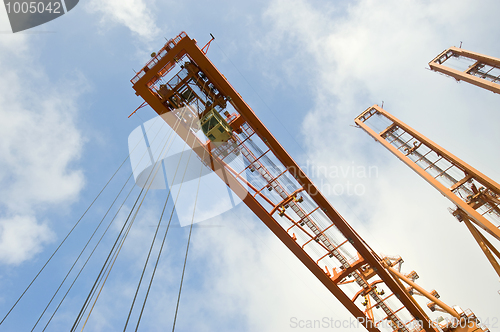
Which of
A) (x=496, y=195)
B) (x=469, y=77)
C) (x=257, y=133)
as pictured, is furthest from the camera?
(x=469, y=77)

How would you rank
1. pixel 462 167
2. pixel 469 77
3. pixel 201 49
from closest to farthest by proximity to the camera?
1. pixel 201 49
2. pixel 462 167
3. pixel 469 77

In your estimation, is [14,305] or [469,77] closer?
[14,305]

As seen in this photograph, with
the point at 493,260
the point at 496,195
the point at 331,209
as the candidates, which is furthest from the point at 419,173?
the point at 331,209

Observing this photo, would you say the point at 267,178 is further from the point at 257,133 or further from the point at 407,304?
the point at 407,304

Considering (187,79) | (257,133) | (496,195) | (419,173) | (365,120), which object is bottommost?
(496,195)

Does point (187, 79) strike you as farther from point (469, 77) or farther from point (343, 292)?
point (469, 77)

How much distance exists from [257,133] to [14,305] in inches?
303

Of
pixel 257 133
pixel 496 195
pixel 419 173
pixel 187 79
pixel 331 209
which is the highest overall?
pixel 187 79

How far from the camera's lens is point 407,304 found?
1111 centimetres

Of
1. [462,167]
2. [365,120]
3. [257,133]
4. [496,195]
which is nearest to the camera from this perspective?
[257,133]

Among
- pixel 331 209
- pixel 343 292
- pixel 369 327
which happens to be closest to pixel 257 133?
pixel 331 209

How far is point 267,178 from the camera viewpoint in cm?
1038

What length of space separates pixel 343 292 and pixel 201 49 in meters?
10.5

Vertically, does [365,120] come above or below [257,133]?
above
